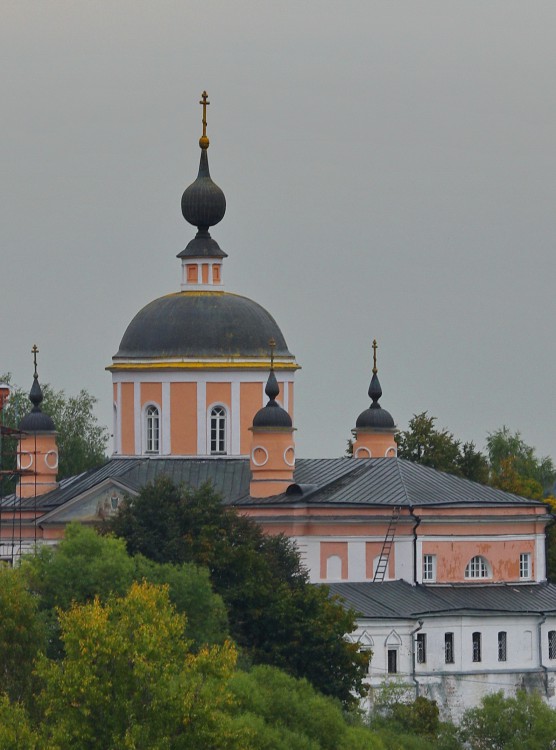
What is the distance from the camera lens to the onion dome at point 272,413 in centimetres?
8700

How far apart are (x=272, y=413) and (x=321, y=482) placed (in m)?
2.09

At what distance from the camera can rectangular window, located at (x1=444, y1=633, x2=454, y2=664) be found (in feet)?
271

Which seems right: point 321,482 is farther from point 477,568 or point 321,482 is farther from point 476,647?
point 476,647

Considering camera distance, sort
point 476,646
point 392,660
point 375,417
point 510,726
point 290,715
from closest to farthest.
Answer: point 290,715 → point 510,726 → point 392,660 → point 476,646 → point 375,417

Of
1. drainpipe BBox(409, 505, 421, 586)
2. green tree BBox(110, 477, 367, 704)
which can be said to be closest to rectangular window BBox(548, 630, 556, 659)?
drainpipe BBox(409, 505, 421, 586)

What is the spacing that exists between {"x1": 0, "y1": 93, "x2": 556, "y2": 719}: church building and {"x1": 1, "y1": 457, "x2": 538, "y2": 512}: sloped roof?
0.07 metres

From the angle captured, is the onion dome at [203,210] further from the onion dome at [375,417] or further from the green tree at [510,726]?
the green tree at [510,726]

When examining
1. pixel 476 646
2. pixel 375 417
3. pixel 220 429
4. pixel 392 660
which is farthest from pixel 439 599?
pixel 375 417

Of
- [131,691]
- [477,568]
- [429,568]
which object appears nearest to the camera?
[131,691]

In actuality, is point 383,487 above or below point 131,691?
above

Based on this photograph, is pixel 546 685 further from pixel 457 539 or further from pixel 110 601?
pixel 110 601

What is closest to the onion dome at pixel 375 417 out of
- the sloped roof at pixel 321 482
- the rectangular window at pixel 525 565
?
the sloped roof at pixel 321 482

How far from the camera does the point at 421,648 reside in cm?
8225

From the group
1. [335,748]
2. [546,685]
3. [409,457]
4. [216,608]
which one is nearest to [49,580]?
[216,608]
